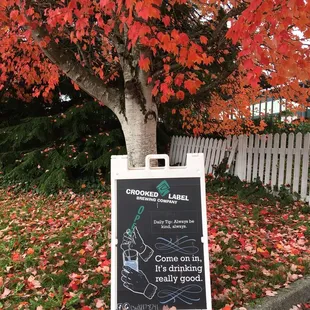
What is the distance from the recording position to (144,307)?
9.09 feet

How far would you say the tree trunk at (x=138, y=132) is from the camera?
3.84m

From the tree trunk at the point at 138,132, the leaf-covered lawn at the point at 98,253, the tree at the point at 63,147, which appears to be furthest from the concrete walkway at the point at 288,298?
the tree at the point at 63,147

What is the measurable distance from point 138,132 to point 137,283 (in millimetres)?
1708

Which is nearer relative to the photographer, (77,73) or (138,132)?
(138,132)

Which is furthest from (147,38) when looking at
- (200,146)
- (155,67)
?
(200,146)

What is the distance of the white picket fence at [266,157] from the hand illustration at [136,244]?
4298mm

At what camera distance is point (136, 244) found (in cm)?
285

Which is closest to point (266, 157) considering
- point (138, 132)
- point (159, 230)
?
point (138, 132)

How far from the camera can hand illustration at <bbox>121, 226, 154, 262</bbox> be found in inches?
112

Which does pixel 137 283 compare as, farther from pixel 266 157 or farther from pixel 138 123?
pixel 266 157

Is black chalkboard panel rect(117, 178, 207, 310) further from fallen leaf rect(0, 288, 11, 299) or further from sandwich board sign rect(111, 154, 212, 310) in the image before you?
fallen leaf rect(0, 288, 11, 299)

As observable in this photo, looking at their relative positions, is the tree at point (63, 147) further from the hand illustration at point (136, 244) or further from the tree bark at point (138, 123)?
the hand illustration at point (136, 244)

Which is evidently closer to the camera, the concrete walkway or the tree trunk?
the concrete walkway

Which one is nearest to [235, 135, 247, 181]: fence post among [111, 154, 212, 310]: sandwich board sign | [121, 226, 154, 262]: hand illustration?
[111, 154, 212, 310]: sandwich board sign
